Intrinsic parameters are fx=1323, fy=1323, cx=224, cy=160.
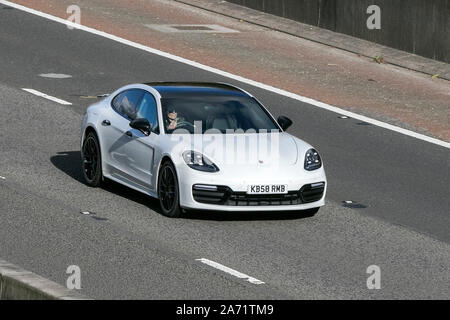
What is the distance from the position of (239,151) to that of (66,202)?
221 cm

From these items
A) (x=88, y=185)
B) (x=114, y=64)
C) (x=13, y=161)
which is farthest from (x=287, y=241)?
(x=114, y=64)

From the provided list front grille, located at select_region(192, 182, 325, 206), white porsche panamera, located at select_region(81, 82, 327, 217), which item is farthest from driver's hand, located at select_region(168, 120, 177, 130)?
front grille, located at select_region(192, 182, 325, 206)

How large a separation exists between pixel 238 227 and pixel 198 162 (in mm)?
870

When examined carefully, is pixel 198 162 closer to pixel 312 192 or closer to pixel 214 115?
pixel 214 115

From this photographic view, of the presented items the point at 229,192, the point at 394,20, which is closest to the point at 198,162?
the point at 229,192

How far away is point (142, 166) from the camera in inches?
621

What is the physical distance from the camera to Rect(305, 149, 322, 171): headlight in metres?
15.4

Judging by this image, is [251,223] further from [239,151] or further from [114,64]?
[114,64]

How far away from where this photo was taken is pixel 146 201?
52.8 feet

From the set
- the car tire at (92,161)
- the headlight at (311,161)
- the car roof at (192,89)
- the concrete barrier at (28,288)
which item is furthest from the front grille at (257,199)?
the concrete barrier at (28,288)

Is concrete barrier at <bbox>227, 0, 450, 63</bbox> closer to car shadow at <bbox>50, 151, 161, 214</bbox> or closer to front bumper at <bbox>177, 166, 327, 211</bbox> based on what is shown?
car shadow at <bbox>50, 151, 161, 214</bbox>

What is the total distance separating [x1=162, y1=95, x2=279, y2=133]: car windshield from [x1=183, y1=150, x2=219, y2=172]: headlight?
2.26 feet

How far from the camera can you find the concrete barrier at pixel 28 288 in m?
8.75

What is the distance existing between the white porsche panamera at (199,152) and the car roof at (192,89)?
1cm
